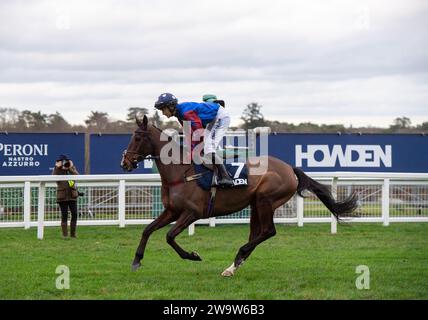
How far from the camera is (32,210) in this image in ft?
50.3

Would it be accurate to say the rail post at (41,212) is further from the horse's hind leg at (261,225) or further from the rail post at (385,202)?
the rail post at (385,202)

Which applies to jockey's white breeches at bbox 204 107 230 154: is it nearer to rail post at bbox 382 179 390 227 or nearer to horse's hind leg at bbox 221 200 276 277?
horse's hind leg at bbox 221 200 276 277

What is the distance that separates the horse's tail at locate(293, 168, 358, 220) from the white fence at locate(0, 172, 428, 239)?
11.4ft

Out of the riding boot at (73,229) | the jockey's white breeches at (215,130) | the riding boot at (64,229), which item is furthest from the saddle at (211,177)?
the riding boot at (64,229)

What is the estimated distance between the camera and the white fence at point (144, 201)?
14891mm

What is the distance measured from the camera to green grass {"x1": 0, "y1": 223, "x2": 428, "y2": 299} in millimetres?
8023

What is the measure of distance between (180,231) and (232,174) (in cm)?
104

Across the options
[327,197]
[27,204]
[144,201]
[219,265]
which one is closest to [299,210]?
[144,201]

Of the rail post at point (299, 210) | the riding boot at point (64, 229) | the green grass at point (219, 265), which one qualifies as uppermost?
the rail post at point (299, 210)

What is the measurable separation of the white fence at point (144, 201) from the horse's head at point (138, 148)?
4527 millimetres

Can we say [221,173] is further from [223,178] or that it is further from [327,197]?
[327,197]
